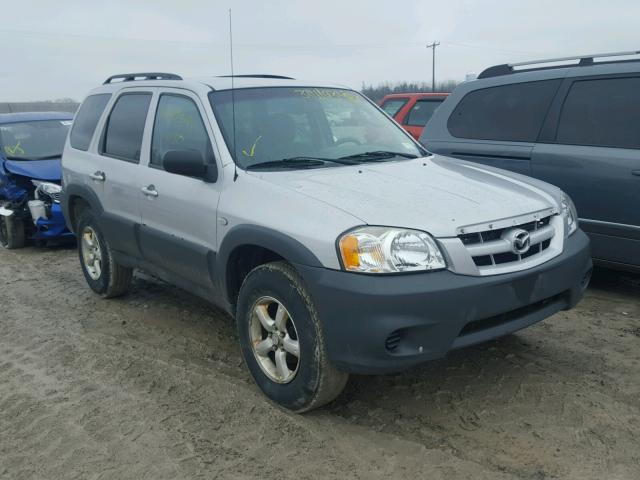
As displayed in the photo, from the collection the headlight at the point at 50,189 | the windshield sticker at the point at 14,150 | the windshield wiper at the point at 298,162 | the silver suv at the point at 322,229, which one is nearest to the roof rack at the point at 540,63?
the silver suv at the point at 322,229

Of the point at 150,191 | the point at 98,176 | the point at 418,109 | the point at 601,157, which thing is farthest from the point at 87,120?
the point at 418,109

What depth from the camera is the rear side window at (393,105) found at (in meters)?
9.88

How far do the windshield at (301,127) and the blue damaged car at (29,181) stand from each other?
4.33 m

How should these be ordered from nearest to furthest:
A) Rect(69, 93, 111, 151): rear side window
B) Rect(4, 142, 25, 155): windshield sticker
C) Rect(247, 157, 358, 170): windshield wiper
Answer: Rect(247, 157, 358, 170): windshield wiper
Rect(69, 93, 111, 151): rear side window
Rect(4, 142, 25, 155): windshield sticker

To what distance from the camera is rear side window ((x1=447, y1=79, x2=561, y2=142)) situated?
524 cm

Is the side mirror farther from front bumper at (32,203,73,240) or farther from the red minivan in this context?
the red minivan

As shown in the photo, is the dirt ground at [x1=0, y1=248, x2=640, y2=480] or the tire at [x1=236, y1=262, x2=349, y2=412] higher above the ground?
the tire at [x1=236, y1=262, x2=349, y2=412]

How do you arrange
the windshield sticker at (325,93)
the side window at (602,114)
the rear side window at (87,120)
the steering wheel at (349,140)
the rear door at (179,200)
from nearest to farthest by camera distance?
the rear door at (179,200) → the steering wheel at (349,140) → the windshield sticker at (325,93) → the side window at (602,114) → the rear side window at (87,120)

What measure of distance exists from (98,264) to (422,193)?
339 cm

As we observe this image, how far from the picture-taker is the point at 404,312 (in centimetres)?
283

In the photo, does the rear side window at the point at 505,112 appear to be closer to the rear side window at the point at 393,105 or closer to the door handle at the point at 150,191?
the door handle at the point at 150,191

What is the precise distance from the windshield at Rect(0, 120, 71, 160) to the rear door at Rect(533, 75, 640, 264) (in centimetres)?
629

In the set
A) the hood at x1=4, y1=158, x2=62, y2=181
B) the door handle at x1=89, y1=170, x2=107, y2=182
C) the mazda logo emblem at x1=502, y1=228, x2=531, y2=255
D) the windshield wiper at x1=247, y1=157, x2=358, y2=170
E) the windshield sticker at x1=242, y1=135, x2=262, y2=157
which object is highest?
the windshield sticker at x1=242, y1=135, x2=262, y2=157

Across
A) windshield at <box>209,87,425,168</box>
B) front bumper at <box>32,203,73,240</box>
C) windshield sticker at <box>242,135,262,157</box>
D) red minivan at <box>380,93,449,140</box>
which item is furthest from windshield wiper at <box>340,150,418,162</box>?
red minivan at <box>380,93,449,140</box>
